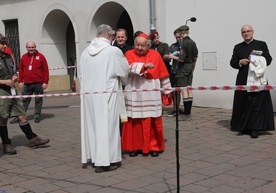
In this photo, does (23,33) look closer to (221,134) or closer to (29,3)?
(29,3)

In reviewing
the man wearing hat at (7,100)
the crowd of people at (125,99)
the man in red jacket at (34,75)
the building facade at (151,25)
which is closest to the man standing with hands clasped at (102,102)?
the crowd of people at (125,99)

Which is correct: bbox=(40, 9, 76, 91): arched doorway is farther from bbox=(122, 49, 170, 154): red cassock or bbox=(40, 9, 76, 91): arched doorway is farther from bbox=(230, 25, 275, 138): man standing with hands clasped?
bbox=(122, 49, 170, 154): red cassock

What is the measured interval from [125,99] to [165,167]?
1221 millimetres

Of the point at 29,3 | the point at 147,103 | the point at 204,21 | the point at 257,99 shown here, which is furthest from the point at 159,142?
the point at 29,3

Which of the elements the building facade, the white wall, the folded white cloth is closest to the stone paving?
the folded white cloth

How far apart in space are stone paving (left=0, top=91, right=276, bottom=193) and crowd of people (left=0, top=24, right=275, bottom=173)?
20 centimetres

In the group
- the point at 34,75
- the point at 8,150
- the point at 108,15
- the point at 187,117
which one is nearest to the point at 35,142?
the point at 8,150

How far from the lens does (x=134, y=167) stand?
18.2ft

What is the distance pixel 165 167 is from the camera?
216 inches

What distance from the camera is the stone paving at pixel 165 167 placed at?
4.73 m

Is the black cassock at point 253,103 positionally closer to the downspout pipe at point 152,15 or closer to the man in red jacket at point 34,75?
the downspout pipe at point 152,15

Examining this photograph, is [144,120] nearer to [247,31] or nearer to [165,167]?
[165,167]

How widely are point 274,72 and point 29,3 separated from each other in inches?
361

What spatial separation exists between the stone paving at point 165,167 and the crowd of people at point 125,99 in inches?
8.0
